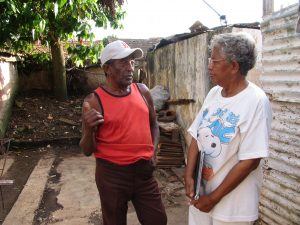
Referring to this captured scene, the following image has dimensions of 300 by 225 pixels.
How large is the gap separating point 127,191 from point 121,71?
2.90 feet

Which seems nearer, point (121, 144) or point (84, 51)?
point (121, 144)

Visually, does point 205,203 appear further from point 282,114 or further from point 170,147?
point 170,147

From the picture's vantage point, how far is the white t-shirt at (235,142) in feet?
5.27

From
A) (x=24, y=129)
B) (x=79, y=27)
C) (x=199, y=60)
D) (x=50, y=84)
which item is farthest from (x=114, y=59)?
(x=50, y=84)

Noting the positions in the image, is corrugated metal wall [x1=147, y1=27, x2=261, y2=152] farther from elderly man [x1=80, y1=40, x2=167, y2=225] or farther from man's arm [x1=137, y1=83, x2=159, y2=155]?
elderly man [x1=80, y1=40, x2=167, y2=225]

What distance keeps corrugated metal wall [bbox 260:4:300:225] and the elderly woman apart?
838 millimetres

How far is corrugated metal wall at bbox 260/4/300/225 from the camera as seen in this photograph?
2395 millimetres

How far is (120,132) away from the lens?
7.44 feet

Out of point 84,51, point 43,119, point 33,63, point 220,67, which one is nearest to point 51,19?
point 84,51

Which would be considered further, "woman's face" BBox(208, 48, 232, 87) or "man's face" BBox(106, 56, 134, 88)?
"man's face" BBox(106, 56, 134, 88)

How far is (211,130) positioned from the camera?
5.77 feet

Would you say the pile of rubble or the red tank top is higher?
the red tank top

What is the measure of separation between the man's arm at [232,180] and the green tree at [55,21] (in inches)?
179

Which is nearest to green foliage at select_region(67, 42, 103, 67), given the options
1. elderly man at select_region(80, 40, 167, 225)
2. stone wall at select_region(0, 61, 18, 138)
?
stone wall at select_region(0, 61, 18, 138)
